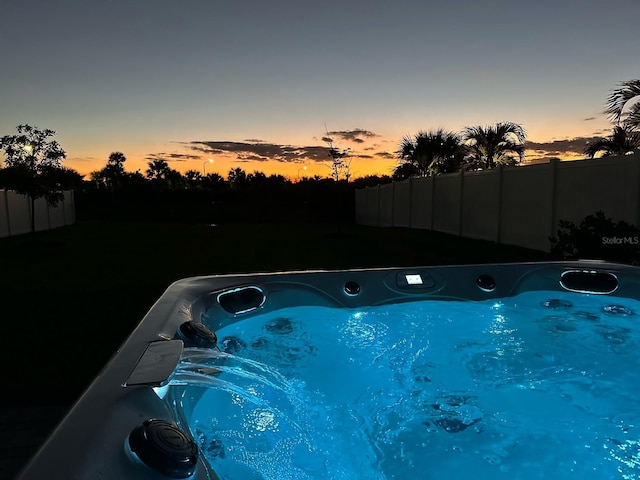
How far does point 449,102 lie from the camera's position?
1115 centimetres

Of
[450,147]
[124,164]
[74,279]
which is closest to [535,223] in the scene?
[74,279]

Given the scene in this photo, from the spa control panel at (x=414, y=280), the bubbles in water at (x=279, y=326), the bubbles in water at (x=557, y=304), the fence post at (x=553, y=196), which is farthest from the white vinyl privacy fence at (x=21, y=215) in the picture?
the bubbles in water at (x=557, y=304)

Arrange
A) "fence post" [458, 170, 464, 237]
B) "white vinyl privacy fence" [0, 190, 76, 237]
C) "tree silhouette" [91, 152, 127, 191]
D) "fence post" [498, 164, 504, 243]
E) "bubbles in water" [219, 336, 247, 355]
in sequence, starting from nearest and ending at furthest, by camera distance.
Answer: "bubbles in water" [219, 336, 247, 355]
"fence post" [498, 164, 504, 243]
"fence post" [458, 170, 464, 237]
"white vinyl privacy fence" [0, 190, 76, 237]
"tree silhouette" [91, 152, 127, 191]

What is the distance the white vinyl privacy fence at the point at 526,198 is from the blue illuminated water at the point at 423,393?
139 inches

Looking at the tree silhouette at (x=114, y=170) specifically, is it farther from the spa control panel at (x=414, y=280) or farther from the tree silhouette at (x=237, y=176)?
the spa control panel at (x=414, y=280)

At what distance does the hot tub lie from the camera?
127cm

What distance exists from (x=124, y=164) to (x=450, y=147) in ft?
102

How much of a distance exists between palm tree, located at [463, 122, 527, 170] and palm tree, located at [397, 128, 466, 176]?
214 cm

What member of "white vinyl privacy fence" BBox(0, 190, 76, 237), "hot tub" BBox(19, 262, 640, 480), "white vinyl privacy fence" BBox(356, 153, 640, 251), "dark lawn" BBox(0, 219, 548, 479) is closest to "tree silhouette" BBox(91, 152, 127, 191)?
"white vinyl privacy fence" BBox(0, 190, 76, 237)

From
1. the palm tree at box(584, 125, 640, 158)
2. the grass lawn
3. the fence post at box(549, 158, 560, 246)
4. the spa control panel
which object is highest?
the palm tree at box(584, 125, 640, 158)

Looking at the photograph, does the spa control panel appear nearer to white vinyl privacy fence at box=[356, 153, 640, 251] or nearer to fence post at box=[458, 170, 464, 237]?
white vinyl privacy fence at box=[356, 153, 640, 251]

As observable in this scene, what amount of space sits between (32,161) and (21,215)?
5.16m

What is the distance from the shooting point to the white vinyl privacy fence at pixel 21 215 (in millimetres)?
12617

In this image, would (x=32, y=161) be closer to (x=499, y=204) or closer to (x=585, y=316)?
(x=499, y=204)
